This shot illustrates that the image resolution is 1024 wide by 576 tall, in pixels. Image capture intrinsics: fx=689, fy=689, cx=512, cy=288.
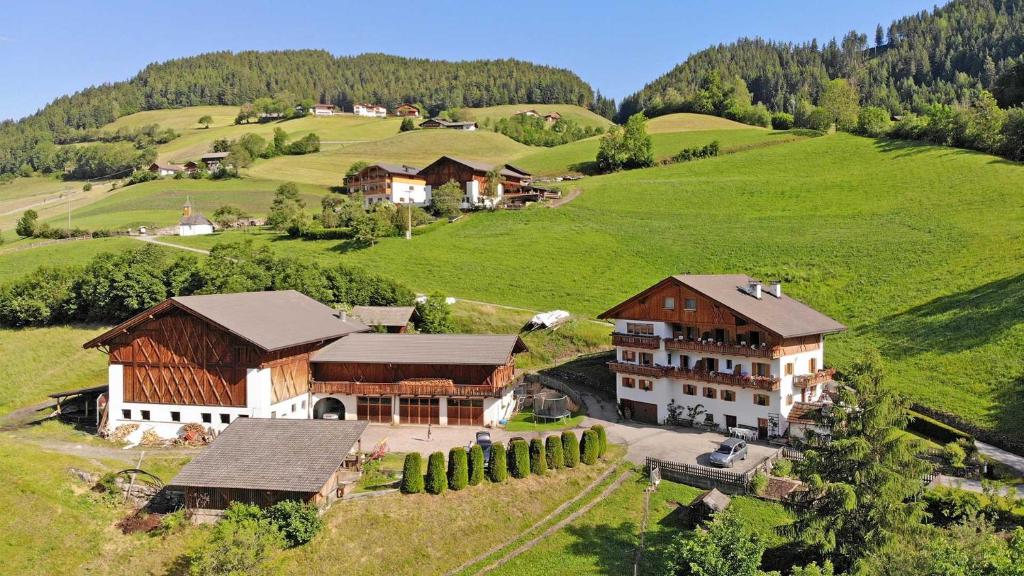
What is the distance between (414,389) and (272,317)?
11.3 meters

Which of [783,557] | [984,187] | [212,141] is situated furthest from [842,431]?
[212,141]

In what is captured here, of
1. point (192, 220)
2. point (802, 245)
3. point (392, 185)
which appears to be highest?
point (392, 185)

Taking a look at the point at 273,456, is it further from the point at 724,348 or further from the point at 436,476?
the point at 724,348

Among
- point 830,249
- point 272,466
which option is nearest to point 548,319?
point 830,249

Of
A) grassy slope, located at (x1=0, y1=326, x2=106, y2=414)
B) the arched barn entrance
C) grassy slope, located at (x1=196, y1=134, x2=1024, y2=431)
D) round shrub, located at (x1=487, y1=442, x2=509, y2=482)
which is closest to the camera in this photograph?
round shrub, located at (x1=487, y1=442, x2=509, y2=482)

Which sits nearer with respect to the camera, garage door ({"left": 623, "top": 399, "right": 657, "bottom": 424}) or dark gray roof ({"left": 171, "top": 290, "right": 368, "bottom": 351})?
dark gray roof ({"left": 171, "top": 290, "right": 368, "bottom": 351})

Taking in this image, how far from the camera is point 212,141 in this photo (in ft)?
620

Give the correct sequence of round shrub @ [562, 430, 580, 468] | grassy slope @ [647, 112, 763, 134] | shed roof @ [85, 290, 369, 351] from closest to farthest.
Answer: round shrub @ [562, 430, 580, 468]
shed roof @ [85, 290, 369, 351]
grassy slope @ [647, 112, 763, 134]

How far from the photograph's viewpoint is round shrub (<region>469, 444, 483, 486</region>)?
1388 inches

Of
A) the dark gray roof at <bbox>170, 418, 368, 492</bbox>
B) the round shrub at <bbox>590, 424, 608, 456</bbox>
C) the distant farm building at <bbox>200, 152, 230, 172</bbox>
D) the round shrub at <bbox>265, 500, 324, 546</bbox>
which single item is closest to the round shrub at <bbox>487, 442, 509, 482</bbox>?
the round shrub at <bbox>590, 424, 608, 456</bbox>

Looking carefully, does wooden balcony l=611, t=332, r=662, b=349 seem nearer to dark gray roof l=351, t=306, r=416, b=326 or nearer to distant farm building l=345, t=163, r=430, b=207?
dark gray roof l=351, t=306, r=416, b=326

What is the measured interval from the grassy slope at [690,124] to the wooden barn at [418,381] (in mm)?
119723

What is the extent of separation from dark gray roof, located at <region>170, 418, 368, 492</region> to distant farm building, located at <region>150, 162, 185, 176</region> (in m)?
134

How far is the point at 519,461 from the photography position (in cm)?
3638
